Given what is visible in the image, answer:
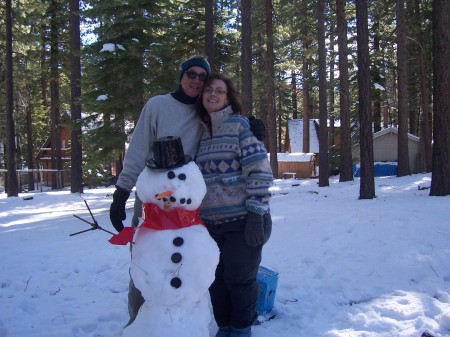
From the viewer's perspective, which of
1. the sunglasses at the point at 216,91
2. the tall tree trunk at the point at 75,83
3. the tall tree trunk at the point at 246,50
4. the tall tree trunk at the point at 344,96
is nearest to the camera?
the sunglasses at the point at 216,91

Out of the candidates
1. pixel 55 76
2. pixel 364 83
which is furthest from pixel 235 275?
pixel 55 76

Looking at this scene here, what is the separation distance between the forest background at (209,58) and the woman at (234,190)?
790 centimetres

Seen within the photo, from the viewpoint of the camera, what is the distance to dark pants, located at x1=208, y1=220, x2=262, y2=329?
290 centimetres

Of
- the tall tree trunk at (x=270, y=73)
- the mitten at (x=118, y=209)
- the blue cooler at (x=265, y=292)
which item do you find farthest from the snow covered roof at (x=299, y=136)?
the mitten at (x=118, y=209)

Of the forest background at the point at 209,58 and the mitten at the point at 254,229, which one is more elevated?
the forest background at the point at 209,58

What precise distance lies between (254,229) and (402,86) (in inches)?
633

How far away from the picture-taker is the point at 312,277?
15.5 ft

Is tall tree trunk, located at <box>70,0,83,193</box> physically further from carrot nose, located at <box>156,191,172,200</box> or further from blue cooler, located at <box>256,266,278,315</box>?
carrot nose, located at <box>156,191,172,200</box>

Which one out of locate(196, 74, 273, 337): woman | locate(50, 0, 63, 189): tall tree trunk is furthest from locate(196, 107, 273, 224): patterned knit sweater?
locate(50, 0, 63, 189): tall tree trunk

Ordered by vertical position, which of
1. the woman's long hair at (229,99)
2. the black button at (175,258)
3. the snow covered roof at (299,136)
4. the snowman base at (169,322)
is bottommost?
the snowman base at (169,322)

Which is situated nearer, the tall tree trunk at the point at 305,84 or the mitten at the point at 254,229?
the mitten at the point at 254,229

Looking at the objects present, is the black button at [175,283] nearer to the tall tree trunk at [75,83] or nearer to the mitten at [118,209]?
the mitten at [118,209]

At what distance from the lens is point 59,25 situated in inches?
812

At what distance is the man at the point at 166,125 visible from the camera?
115 inches
